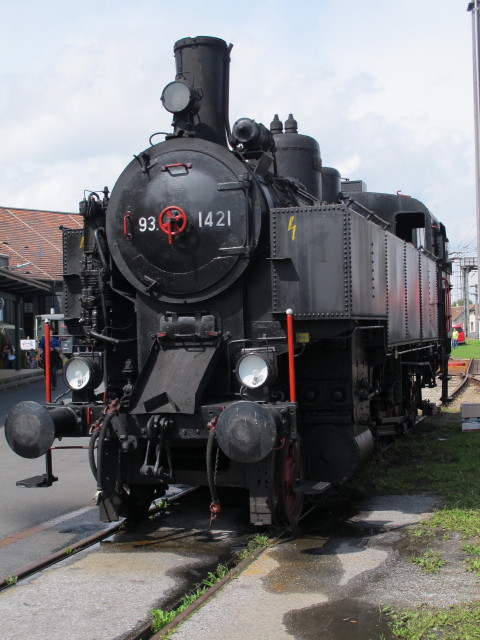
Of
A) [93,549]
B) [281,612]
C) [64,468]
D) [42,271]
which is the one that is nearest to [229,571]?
[281,612]

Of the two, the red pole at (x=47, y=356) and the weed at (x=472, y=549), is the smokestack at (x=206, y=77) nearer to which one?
the red pole at (x=47, y=356)

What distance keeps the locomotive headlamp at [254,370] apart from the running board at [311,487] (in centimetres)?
84

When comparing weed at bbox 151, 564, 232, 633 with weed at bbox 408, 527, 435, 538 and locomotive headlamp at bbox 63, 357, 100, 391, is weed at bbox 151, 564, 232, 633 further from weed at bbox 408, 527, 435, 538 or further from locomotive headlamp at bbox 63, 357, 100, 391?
locomotive headlamp at bbox 63, 357, 100, 391

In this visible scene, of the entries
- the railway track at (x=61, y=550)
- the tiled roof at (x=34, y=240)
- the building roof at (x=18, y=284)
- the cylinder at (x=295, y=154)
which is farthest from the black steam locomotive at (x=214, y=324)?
the tiled roof at (x=34, y=240)

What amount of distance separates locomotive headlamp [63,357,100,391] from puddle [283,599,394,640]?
3059mm

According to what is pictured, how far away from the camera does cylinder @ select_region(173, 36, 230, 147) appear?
22.0 ft

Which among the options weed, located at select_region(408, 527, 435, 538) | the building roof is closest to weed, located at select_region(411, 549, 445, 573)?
weed, located at select_region(408, 527, 435, 538)

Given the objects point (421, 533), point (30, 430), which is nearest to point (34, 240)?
point (30, 430)

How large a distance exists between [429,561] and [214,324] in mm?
2559

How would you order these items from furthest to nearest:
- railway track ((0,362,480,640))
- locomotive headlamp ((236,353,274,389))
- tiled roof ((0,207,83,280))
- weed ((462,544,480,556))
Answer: tiled roof ((0,207,83,280)) < locomotive headlamp ((236,353,274,389)) < weed ((462,544,480,556)) < railway track ((0,362,480,640))

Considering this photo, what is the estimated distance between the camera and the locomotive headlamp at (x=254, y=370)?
5797 mm

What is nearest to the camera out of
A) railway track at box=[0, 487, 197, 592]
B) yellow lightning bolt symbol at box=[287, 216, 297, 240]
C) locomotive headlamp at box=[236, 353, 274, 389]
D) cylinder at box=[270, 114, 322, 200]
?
railway track at box=[0, 487, 197, 592]

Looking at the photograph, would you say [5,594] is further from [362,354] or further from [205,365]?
[362,354]

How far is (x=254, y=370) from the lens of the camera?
5855 mm
